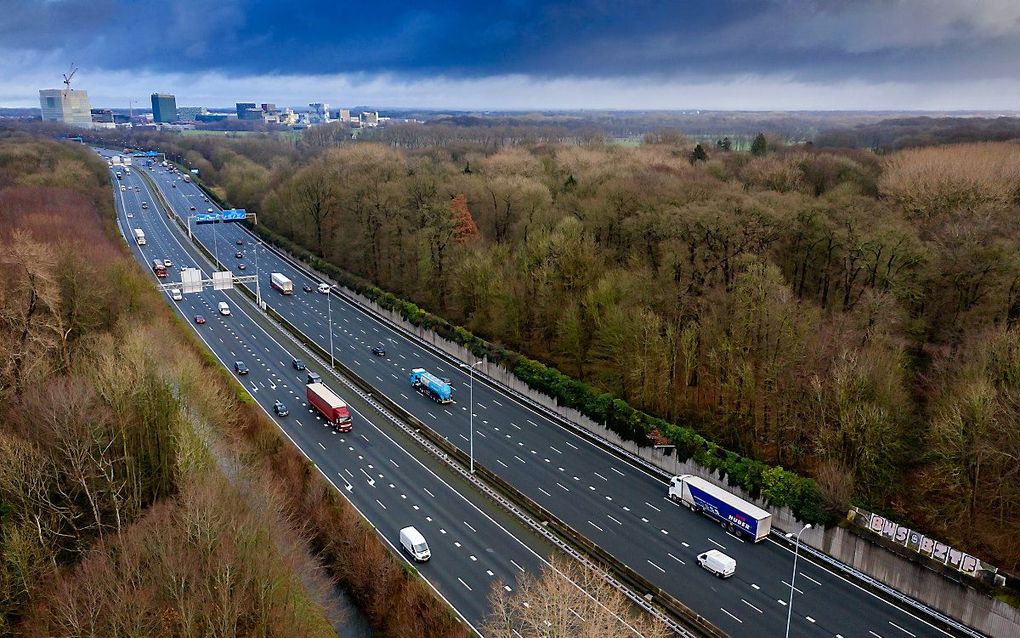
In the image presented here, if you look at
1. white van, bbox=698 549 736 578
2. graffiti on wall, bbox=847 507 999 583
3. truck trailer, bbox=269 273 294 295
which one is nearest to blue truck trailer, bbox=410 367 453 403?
white van, bbox=698 549 736 578

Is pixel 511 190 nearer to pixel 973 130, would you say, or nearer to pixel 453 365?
pixel 453 365

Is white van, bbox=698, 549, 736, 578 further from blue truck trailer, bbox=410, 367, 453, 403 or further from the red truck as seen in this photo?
the red truck

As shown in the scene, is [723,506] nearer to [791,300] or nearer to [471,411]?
[791,300]

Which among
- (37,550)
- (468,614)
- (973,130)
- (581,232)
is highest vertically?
(973,130)

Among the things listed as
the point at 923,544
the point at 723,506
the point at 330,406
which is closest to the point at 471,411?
the point at 330,406

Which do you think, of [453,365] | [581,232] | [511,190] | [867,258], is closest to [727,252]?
[867,258]
